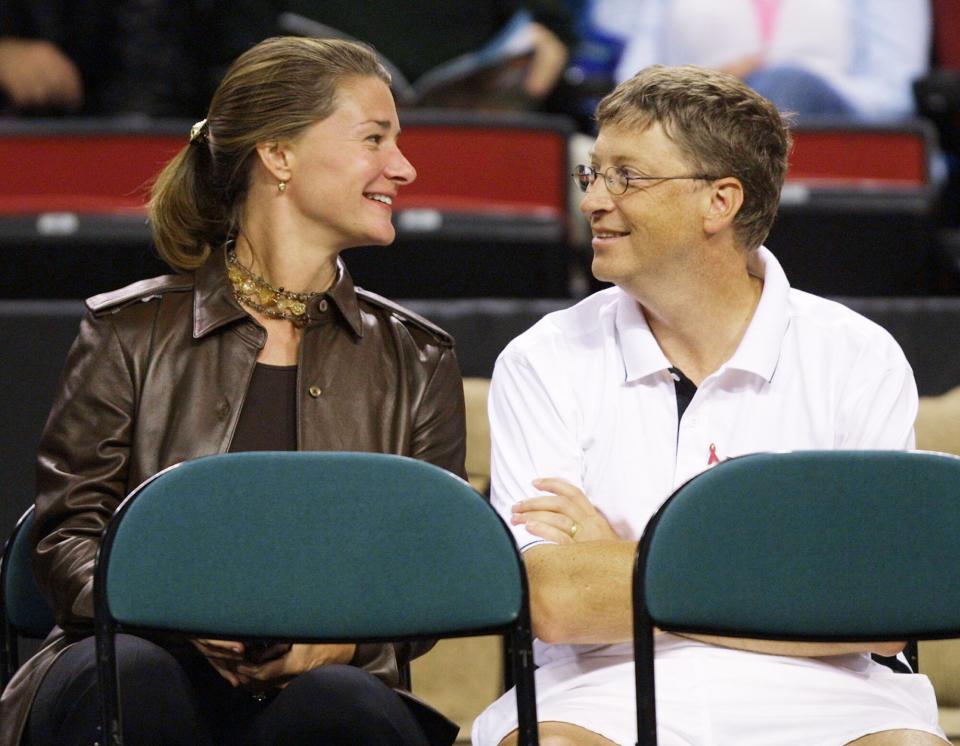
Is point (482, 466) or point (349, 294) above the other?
point (349, 294)

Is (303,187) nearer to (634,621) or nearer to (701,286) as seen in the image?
(701,286)

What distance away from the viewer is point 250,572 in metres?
1.73

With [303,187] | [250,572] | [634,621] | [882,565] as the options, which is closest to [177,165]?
[303,187]

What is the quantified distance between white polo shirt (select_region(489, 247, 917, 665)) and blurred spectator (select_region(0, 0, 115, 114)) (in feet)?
9.45

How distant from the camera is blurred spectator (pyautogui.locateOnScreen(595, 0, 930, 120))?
4.89 m

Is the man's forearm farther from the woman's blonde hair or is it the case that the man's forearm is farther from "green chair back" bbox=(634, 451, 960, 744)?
the woman's blonde hair

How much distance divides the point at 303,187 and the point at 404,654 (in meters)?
0.74

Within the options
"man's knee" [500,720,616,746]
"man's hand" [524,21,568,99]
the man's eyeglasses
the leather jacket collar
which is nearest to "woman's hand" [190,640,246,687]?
"man's knee" [500,720,616,746]

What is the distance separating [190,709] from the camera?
6.67ft

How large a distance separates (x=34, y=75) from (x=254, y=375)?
272 cm

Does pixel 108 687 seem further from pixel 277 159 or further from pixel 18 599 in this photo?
pixel 277 159

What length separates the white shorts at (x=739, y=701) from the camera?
204 cm

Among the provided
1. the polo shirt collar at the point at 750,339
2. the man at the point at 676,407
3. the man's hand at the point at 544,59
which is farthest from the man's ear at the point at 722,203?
the man's hand at the point at 544,59

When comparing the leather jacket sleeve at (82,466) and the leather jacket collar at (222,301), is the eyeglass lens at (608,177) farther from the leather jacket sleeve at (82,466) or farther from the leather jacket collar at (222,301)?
the leather jacket sleeve at (82,466)
